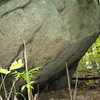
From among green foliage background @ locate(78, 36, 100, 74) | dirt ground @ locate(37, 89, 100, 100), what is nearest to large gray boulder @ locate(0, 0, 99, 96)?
dirt ground @ locate(37, 89, 100, 100)

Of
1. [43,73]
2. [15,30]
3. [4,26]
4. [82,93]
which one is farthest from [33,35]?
[82,93]

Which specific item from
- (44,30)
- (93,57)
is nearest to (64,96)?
(44,30)

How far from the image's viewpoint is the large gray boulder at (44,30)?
245 centimetres

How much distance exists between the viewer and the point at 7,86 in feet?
9.37

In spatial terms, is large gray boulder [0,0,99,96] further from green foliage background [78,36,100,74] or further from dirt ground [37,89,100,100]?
green foliage background [78,36,100,74]

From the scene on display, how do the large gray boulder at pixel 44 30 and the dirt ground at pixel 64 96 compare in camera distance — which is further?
the dirt ground at pixel 64 96

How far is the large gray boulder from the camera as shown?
2.45m

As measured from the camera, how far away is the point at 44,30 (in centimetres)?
270

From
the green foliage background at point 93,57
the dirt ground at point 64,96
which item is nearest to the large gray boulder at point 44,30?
the dirt ground at point 64,96

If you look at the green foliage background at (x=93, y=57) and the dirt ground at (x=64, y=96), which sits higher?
the green foliage background at (x=93, y=57)

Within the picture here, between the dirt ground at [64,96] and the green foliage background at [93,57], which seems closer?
the dirt ground at [64,96]

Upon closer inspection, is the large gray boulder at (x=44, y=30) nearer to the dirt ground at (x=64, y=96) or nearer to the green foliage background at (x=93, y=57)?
the dirt ground at (x=64, y=96)

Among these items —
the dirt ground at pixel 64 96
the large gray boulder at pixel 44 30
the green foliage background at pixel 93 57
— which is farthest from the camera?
the green foliage background at pixel 93 57

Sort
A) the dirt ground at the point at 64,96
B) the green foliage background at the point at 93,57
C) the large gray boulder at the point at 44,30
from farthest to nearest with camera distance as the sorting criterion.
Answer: the green foliage background at the point at 93,57 → the dirt ground at the point at 64,96 → the large gray boulder at the point at 44,30
